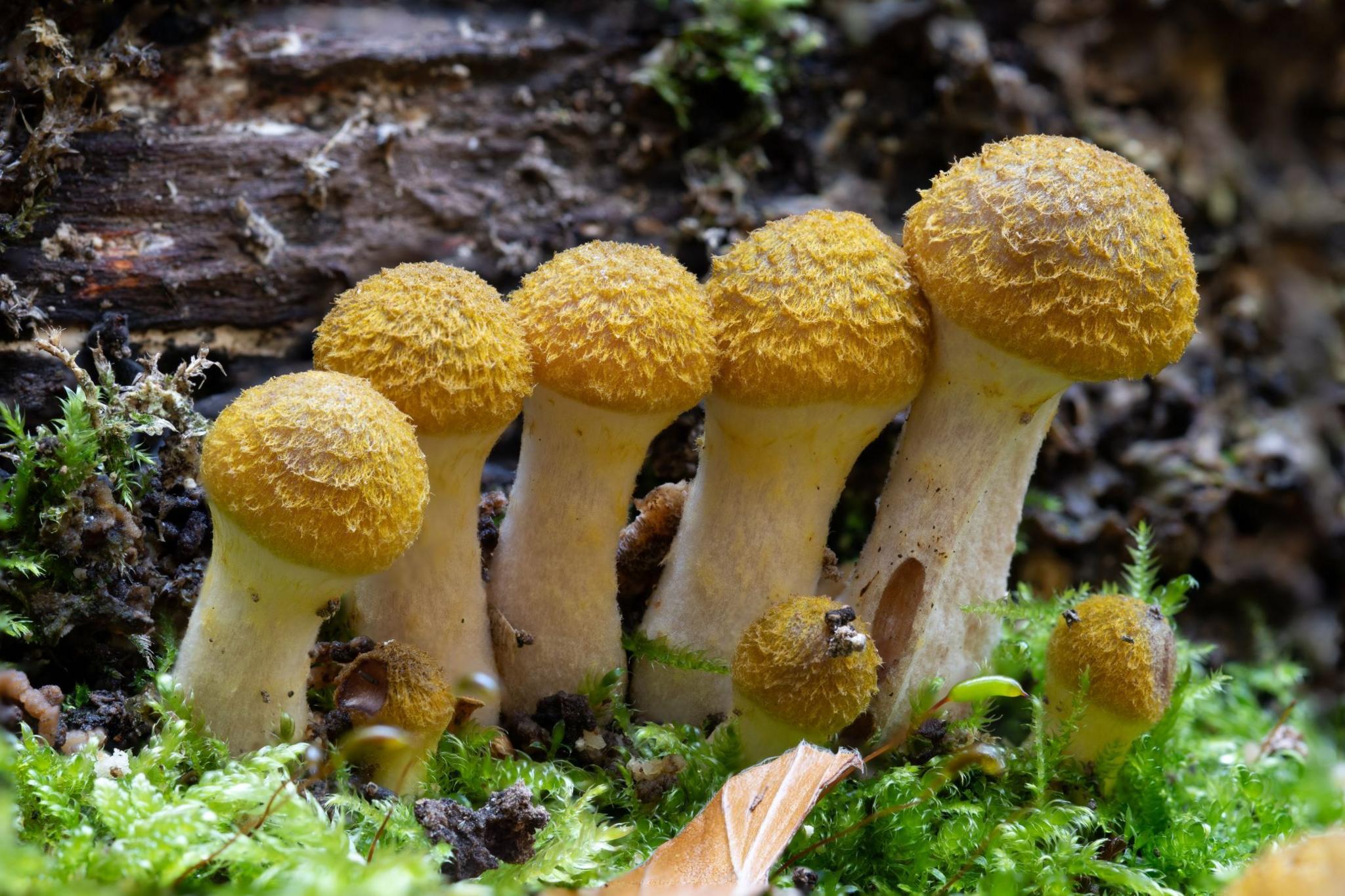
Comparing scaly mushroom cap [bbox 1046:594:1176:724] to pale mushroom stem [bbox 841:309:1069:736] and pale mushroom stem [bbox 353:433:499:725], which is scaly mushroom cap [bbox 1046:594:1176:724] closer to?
pale mushroom stem [bbox 841:309:1069:736]

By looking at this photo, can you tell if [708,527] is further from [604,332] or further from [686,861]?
[686,861]

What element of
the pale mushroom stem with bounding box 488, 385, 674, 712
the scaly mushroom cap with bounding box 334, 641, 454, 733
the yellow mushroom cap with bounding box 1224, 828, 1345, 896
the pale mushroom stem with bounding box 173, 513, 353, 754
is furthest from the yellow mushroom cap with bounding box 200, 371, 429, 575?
the yellow mushroom cap with bounding box 1224, 828, 1345, 896

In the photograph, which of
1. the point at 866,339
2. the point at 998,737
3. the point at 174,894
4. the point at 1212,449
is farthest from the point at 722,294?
the point at 1212,449

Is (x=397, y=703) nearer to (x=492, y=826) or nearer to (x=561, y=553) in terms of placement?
(x=492, y=826)

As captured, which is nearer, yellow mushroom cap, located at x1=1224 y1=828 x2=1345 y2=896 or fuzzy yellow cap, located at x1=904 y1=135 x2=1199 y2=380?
yellow mushroom cap, located at x1=1224 y1=828 x2=1345 y2=896

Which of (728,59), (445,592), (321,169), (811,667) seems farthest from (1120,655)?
(321,169)

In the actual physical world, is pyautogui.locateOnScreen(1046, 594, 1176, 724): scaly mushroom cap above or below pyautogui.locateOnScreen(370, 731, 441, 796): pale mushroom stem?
above

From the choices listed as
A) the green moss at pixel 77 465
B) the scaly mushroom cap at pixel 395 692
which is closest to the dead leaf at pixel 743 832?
the scaly mushroom cap at pixel 395 692
